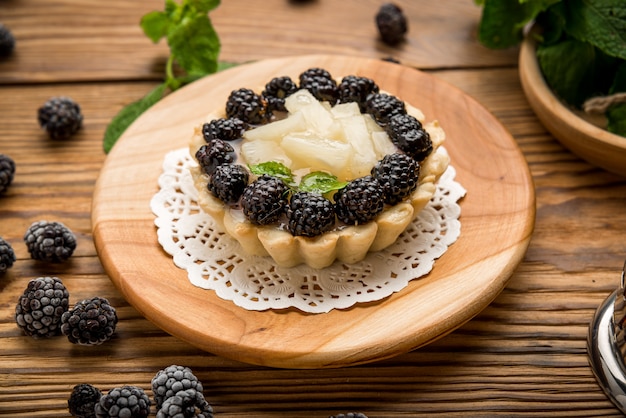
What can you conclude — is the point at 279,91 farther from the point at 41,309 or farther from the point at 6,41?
the point at 6,41

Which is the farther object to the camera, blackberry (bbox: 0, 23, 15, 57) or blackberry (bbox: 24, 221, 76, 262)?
blackberry (bbox: 0, 23, 15, 57)

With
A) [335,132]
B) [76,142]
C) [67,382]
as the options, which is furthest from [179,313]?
[76,142]

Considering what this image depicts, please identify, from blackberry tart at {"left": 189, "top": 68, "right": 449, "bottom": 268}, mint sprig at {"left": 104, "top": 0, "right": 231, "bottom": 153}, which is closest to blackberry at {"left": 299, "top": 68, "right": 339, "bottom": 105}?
blackberry tart at {"left": 189, "top": 68, "right": 449, "bottom": 268}

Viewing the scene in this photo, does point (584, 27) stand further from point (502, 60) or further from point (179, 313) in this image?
point (179, 313)

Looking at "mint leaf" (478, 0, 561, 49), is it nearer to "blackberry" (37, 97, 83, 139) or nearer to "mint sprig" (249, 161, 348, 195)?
"mint sprig" (249, 161, 348, 195)

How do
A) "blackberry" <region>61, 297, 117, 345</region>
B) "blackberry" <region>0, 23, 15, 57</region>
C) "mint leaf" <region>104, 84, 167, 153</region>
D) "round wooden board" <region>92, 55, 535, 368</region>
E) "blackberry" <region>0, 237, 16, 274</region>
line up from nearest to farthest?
"round wooden board" <region>92, 55, 535, 368</region>, "blackberry" <region>61, 297, 117, 345</region>, "blackberry" <region>0, 237, 16, 274</region>, "mint leaf" <region>104, 84, 167, 153</region>, "blackberry" <region>0, 23, 15, 57</region>
